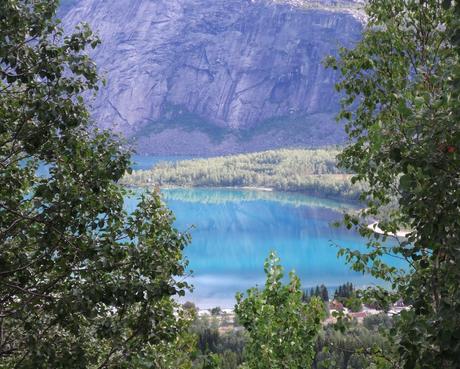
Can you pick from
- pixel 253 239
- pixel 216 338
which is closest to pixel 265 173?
pixel 253 239

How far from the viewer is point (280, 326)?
579cm

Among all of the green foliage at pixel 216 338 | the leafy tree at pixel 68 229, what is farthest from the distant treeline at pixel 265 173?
the leafy tree at pixel 68 229

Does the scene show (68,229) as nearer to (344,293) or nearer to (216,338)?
(216,338)

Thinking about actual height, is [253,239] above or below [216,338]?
above

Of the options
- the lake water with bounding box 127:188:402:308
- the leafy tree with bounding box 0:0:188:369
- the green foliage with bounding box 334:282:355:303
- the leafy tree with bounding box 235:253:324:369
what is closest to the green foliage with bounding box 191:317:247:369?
the lake water with bounding box 127:188:402:308

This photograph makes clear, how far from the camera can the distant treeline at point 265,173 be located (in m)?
125

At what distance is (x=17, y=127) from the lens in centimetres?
499

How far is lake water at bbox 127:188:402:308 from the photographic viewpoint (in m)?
53.5

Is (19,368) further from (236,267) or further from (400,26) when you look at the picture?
(236,267)

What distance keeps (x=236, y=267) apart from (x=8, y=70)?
57.0 m

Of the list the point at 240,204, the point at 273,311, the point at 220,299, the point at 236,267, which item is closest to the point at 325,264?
the point at 236,267

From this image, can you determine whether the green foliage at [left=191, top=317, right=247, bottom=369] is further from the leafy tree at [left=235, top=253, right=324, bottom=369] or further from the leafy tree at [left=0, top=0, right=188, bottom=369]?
the leafy tree at [left=0, top=0, right=188, bottom=369]

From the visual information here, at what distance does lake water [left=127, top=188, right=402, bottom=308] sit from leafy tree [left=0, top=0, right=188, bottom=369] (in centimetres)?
2444

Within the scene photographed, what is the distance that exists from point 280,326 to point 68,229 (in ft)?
7.69
